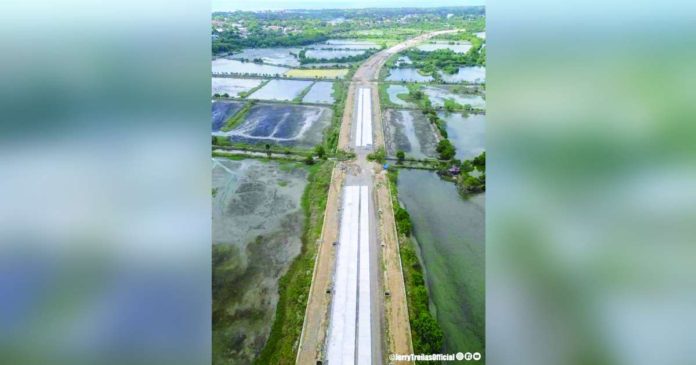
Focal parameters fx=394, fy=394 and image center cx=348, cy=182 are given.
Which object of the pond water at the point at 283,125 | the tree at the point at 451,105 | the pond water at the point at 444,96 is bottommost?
the pond water at the point at 283,125

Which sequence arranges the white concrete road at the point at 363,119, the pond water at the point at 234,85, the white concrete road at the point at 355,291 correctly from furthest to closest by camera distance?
1. the white concrete road at the point at 363,119
2. the pond water at the point at 234,85
3. the white concrete road at the point at 355,291

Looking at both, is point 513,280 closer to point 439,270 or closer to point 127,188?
point 127,188

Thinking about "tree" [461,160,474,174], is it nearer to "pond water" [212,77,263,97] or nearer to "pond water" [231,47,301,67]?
"pond water" [231,47,301,67]

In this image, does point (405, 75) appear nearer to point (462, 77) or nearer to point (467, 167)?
point (462, 77)

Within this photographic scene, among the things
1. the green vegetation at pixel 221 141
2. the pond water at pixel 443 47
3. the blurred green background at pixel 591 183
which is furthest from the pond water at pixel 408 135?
the blurred green background at pixel 591 183

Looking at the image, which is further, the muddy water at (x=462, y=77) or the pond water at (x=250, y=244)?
the muddy water at (x=462, y=77)

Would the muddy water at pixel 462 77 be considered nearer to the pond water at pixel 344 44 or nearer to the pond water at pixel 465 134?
the pond water at pixel 465 134

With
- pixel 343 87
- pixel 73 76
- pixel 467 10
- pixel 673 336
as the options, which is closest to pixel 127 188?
pixel 73 76
